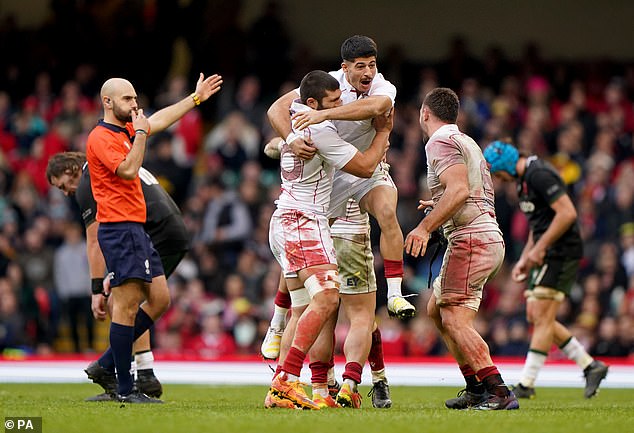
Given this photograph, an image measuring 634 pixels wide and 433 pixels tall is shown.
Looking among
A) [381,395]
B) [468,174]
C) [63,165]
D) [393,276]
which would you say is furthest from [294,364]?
[63,165]

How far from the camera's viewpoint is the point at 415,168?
17828 millimetres

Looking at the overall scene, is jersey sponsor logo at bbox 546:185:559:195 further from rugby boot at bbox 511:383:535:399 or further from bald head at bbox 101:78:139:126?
bald head at bbox 101:78:139:126

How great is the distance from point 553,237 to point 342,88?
295 centimetres

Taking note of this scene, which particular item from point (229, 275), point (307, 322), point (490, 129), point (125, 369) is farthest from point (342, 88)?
point (490, 129)

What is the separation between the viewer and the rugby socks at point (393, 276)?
330 inches

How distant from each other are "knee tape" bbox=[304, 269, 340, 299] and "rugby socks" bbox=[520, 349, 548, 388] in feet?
11.4

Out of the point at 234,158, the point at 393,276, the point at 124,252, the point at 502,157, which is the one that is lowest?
the point at 393,276

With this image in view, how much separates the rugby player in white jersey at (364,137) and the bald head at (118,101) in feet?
3.36

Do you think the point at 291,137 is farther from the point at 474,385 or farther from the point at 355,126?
the point at 474,385

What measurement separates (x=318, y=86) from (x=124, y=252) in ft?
5.95

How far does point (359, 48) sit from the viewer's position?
330 inches

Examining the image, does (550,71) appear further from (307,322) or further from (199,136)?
(307,322)

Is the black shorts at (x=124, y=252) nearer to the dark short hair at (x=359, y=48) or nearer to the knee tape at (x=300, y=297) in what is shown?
the knee tape at (x=300, y=297)

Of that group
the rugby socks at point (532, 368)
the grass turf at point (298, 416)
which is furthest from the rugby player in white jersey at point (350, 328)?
the rugby socks at point (532, 368)
